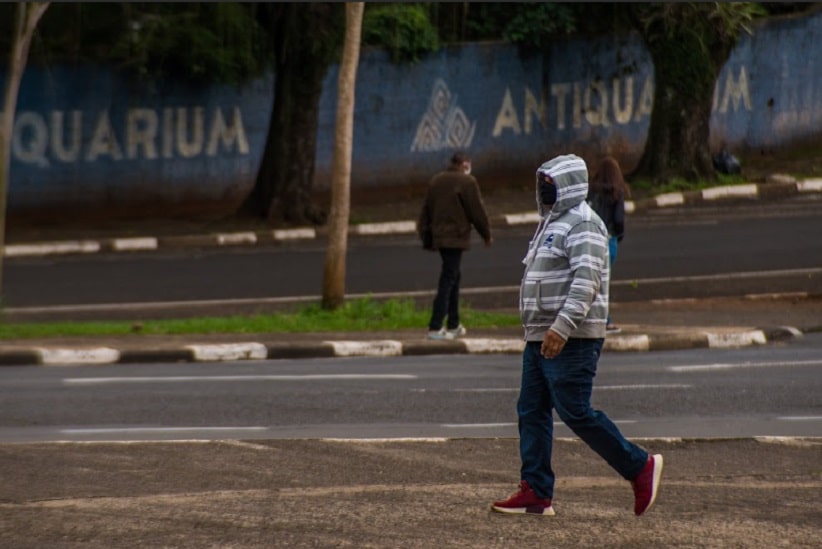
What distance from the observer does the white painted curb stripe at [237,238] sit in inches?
952

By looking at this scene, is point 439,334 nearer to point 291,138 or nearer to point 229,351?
point 229,351

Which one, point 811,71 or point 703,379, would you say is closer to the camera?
point 703,379

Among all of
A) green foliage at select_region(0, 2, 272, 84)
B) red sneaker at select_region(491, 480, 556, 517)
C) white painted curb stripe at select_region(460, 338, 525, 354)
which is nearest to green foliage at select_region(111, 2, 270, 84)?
green foliage at select_region(0, 2, 272, 84)

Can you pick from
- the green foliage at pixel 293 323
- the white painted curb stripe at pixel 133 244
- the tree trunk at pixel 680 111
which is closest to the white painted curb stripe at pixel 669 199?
the tree trunk at pixel 680 111

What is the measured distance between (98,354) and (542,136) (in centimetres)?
1805

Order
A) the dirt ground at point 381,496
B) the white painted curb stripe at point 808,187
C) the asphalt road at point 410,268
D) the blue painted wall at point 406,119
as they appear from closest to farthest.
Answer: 1. the dirt ground at point 381,496
2. the asphalt road at point 410,268
3. the blue painted wall at point 406,119
4. the white painted curb stripe at point 808,187

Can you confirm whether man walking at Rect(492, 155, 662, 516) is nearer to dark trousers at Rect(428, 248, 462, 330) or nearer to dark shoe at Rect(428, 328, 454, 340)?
dark trousers at Rect(428, 248, 462, 330)

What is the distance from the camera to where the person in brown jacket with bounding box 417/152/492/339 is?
14961 mm

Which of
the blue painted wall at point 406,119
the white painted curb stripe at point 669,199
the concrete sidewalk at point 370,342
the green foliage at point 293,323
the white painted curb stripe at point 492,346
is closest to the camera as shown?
the concrete sidewalk at point 370,342

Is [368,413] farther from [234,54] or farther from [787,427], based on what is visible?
[234,54]

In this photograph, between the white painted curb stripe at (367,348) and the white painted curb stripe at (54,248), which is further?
the white painted curb stripe at (54,248)

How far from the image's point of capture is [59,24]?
2603 cm

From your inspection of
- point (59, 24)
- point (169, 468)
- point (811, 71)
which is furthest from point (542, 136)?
point (169, 468)

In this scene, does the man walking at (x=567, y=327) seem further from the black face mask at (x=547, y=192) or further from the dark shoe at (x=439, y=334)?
the dark shoe at (x=439, y=334)
